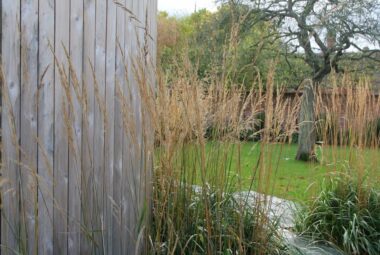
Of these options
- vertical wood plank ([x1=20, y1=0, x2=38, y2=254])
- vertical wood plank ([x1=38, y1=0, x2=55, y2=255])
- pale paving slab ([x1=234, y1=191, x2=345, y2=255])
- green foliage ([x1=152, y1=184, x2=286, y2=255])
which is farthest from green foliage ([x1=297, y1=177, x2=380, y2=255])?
vertical wood plank ([x1=20, y1=0, x2=38, y2=254])

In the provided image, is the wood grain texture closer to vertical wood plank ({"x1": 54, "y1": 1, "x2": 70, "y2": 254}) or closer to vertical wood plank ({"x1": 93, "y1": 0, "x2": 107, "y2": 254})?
vertical wood plank ({"x1": 93, "y1": 0, "x2": 107, "y2": 254})

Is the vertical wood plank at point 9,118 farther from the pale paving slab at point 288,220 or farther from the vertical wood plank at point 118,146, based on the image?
the pale paving slab at point 288,220

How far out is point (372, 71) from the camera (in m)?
10.8

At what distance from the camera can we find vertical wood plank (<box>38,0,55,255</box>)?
1752 millimetres

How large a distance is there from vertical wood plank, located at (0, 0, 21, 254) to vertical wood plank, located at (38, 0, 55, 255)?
0.37ft

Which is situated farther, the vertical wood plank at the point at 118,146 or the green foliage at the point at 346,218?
the green foliage at the point at 346,218

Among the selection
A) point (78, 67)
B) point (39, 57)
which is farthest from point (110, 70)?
point (39, 57)

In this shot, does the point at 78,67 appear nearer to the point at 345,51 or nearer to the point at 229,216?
the point at 229,216

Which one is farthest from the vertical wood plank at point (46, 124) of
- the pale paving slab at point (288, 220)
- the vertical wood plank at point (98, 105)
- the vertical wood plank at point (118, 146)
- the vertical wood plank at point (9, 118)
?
the pale paving slab at point (288, 220)

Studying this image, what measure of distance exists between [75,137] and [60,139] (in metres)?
0.11

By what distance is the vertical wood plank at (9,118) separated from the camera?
60.8 inches

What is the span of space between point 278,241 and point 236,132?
2.55 ft

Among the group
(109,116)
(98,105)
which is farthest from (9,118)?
(109,116)

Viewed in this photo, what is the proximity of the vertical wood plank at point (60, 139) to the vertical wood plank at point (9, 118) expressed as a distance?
22 centimetres
